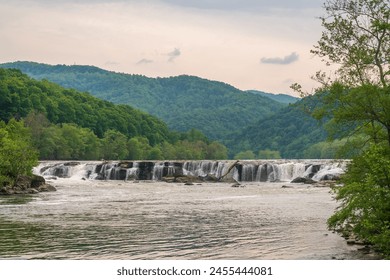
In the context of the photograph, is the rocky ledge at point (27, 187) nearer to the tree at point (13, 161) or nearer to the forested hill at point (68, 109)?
the tree at point (13, 161)

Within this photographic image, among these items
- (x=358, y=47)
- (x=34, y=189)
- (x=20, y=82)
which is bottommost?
(x=34, y=189)

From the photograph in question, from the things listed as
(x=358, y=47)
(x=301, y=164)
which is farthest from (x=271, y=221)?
(x=301, y=164)

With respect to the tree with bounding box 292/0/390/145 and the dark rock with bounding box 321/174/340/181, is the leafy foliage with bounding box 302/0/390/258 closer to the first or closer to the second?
the tree with bounding box 292/0/390/145

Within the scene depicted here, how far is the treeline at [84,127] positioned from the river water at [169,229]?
7499 centimetres

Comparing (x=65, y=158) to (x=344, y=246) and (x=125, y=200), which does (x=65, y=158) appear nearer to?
(x=125, y=200)

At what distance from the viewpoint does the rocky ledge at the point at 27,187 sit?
52.9 m

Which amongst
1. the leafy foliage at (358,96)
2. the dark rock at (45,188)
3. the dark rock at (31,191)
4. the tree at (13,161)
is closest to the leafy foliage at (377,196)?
the leafy foliage at (358,96)

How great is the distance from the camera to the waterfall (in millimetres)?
78375

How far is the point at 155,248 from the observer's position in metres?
23.7

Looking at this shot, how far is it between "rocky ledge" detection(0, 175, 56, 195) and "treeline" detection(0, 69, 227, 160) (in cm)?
5692

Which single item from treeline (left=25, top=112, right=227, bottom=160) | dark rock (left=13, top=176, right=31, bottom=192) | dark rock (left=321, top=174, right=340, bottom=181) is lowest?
dark rock (left=13, top=176, right=31, bottom=192)

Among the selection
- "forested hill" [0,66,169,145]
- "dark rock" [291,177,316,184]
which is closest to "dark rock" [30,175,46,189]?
"dark rock" [291,177,316,184]

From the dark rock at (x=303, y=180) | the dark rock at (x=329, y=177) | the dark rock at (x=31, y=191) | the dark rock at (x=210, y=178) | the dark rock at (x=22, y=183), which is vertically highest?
the dark rock at (x=329, y=177)
